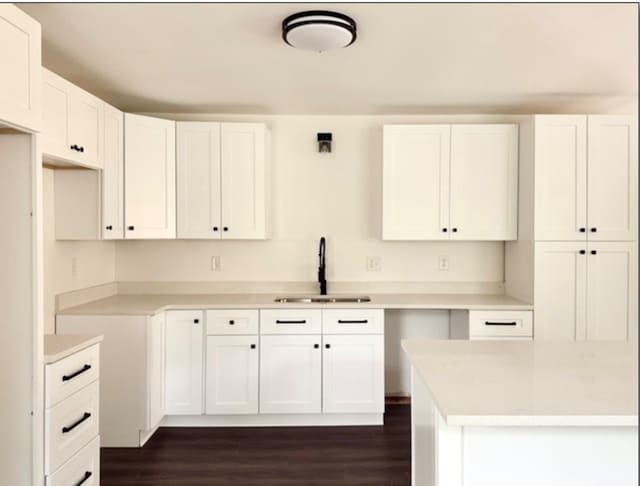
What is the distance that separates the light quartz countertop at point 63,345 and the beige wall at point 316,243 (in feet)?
4.78

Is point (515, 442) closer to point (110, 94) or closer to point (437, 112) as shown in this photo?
point (437, 112)

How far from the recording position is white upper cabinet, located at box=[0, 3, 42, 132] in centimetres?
165

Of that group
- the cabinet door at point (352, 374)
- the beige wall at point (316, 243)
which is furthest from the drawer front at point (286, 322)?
the beige wall at point (316, 243)

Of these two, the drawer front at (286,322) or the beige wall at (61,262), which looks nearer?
the beige wall at (61,262)

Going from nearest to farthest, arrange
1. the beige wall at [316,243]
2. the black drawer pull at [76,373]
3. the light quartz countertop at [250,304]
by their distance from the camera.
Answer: the black drawer pull at [76,373] < the light quartz countertop at [250,304] < the beige wall at [316,243]

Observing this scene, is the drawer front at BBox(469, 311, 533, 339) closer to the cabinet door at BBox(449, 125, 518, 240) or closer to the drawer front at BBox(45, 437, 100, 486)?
the cabinet door at BBox(449, 125, 518, 240)

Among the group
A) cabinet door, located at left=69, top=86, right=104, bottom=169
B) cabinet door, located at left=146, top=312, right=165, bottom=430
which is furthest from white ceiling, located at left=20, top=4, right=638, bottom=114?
cabinet door, located at left=146, top=312, right=165, bottom=430

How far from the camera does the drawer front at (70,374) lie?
1.87m

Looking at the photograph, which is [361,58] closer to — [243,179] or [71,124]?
[243,179]

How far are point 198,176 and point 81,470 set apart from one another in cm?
200

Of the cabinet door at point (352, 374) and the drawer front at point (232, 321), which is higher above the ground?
the drawer front at point (232, 321)

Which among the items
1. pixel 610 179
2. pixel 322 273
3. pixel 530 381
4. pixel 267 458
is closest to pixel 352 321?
pixel 322 273

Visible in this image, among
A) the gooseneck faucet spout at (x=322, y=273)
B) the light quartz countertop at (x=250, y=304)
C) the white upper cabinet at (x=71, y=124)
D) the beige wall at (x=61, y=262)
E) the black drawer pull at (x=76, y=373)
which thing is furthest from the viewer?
the gooseneck faucet spout at (x=322, y=273)

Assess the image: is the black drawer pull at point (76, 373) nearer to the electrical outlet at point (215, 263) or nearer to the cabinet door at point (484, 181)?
the electrical outlet at point (215, 263)
